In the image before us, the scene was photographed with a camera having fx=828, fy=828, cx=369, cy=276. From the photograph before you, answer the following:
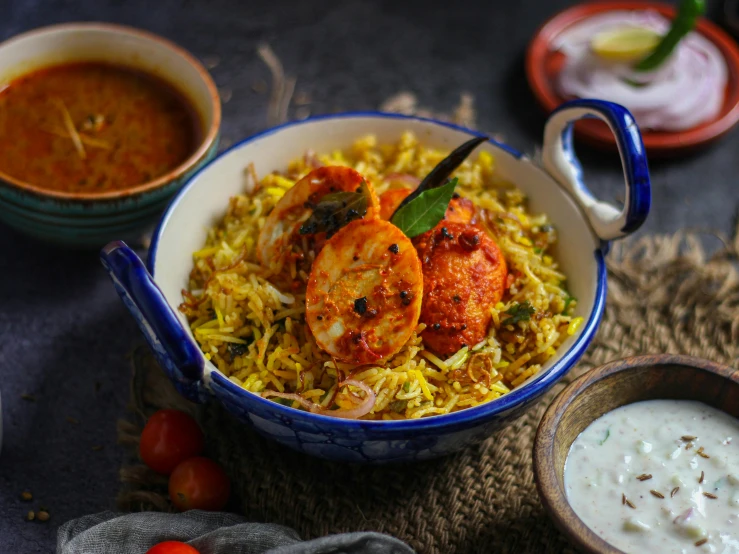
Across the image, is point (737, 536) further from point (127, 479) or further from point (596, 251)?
point (127, 479)

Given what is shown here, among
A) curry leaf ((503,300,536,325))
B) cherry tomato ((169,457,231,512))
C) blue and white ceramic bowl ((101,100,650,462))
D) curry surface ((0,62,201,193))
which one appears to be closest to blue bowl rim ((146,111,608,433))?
blue and white ceramic bowl ((101,100,650,462))

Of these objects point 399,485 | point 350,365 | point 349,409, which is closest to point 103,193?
point 350,365

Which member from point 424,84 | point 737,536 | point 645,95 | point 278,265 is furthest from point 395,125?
point 737,536

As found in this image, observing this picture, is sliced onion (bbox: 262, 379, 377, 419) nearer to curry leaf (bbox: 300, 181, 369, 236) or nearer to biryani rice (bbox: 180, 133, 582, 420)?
biryani rice (bbox: 180, 133, 582, 420)

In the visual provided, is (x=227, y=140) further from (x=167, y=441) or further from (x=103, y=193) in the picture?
(x=167, y=441)

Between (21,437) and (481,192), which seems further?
(481,192)

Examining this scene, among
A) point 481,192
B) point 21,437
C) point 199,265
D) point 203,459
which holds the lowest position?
point 21,437

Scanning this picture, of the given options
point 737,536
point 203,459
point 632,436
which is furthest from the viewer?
point 203,459

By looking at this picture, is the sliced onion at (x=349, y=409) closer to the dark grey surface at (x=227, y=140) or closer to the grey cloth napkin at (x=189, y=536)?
the grey cloth napkin at (x=189, y=536)
